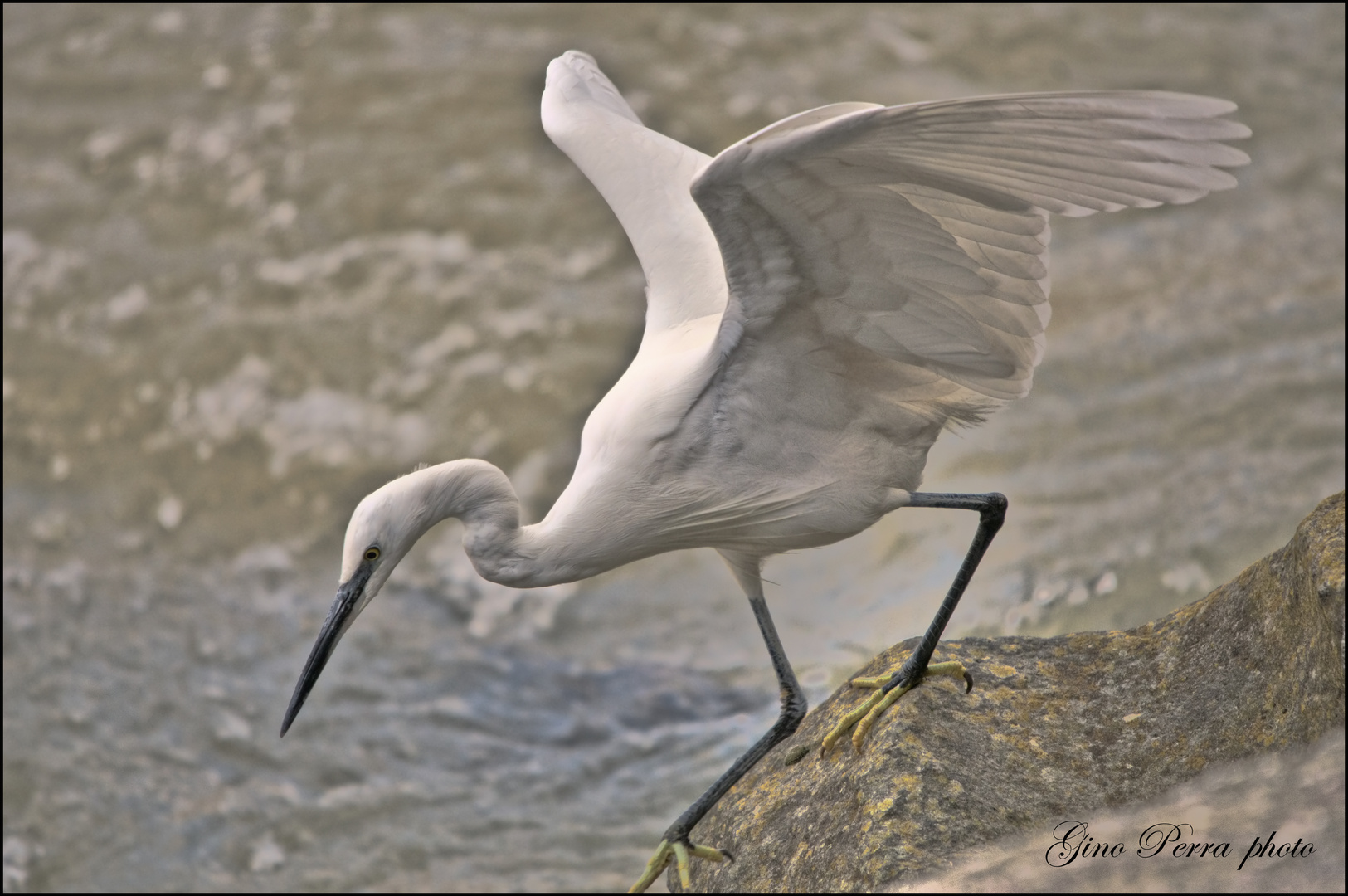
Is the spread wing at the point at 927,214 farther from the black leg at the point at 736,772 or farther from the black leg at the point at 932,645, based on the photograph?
the black leg at the point at 736,772

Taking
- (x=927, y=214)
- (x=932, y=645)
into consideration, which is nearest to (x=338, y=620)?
(x=932, y=645)

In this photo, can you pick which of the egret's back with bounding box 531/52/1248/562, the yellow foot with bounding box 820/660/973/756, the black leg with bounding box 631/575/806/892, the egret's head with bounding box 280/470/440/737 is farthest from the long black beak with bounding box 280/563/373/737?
the yellow foot with bounding box 820/660/973/756

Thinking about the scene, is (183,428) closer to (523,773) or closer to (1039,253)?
(523,773)

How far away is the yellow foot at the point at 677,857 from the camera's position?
137 inches

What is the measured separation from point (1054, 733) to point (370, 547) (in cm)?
171

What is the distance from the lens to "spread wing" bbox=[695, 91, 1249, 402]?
2.52 meters

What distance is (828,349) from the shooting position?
3145mm

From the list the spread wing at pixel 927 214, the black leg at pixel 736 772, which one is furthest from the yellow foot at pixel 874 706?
the spread wing at pixel 927 214

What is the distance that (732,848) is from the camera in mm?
3461

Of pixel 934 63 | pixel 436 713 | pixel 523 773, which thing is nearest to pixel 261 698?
pixel 436 713

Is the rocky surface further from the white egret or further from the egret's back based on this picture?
the egret's back

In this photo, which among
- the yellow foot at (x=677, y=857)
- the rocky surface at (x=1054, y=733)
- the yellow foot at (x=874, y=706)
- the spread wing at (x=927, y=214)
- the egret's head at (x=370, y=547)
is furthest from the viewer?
the yellow foot at (x=677, y=857)

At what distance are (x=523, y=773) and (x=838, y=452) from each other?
425cm

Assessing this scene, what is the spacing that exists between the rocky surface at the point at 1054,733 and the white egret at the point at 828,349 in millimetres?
132
